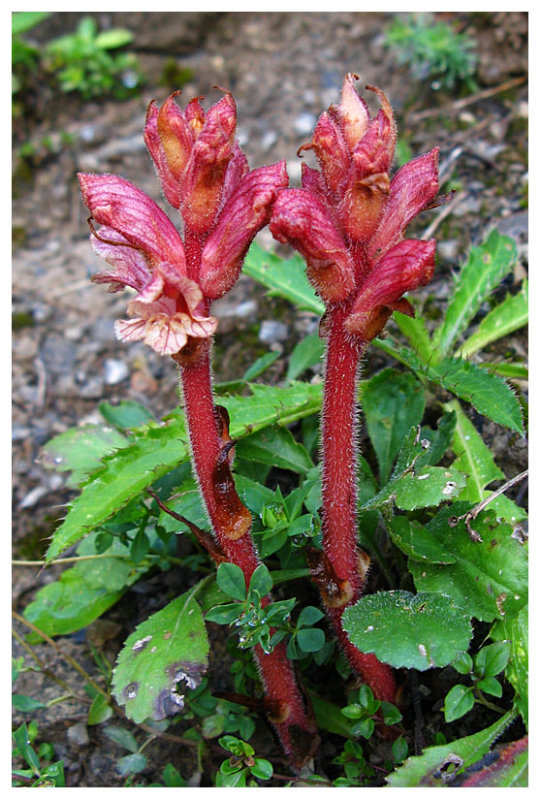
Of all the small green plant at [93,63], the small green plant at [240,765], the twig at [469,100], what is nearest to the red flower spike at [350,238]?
the small green plant at [240,765]

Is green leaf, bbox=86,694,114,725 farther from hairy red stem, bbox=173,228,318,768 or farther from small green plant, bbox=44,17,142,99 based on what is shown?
small green plant, bbox=44,17,142,99

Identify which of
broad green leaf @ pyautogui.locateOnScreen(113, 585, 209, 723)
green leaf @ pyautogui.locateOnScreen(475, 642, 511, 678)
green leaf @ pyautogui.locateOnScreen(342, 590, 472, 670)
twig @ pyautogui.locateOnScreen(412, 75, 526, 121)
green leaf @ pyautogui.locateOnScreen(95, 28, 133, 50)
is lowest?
broad green leaf @ pyautogui.locateOnScreen(113, 585, 209, 723)

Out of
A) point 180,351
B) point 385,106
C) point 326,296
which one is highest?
point 385,106

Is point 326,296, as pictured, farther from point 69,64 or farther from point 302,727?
point 69,64

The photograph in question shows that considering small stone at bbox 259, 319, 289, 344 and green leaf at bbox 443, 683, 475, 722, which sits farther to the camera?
small stone at bbox 259, 319, 289, 344

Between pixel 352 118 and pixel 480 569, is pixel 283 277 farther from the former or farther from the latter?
pixel 480 569

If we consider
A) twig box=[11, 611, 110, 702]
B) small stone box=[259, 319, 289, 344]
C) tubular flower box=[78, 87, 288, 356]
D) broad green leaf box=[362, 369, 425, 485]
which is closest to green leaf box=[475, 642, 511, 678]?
broad green leaf box=[362, 369, 425, 485]

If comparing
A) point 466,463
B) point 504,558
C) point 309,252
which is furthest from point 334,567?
point 309,252
